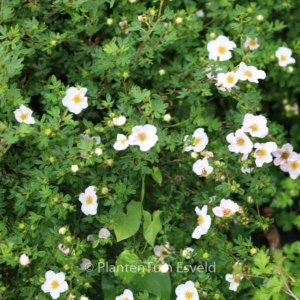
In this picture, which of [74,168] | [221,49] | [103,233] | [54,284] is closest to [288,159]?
[221,49]

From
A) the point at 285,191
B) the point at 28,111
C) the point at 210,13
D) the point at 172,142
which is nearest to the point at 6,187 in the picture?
the point at 28,111

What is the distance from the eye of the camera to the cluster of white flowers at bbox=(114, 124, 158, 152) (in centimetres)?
208

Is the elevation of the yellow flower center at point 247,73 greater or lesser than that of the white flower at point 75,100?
greater

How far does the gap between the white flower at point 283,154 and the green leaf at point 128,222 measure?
2.31 feet

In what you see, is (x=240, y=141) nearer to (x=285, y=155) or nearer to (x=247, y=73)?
(x=247, y=73)

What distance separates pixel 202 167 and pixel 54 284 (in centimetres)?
76

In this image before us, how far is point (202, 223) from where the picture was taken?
2227mm

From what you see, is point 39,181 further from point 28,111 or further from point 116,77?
point 116,77

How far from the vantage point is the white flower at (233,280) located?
220 centimetres

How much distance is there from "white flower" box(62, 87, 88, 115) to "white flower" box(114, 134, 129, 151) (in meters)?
0.20

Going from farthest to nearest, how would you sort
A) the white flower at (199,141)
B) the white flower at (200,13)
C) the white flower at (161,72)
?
1. the white flower at (200,13)
2. the white flower at (161,72)
3. the white flower at (199,141)

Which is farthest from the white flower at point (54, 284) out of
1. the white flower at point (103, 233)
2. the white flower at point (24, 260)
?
the white flower at point (103, 233)

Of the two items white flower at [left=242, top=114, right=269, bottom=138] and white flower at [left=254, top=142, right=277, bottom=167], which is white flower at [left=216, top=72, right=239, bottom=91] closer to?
white flower at [left=242, top=114, right=269, bottom=138]

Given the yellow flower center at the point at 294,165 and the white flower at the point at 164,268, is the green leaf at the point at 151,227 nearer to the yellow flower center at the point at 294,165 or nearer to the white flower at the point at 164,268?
the white flower at the point at 164,268
